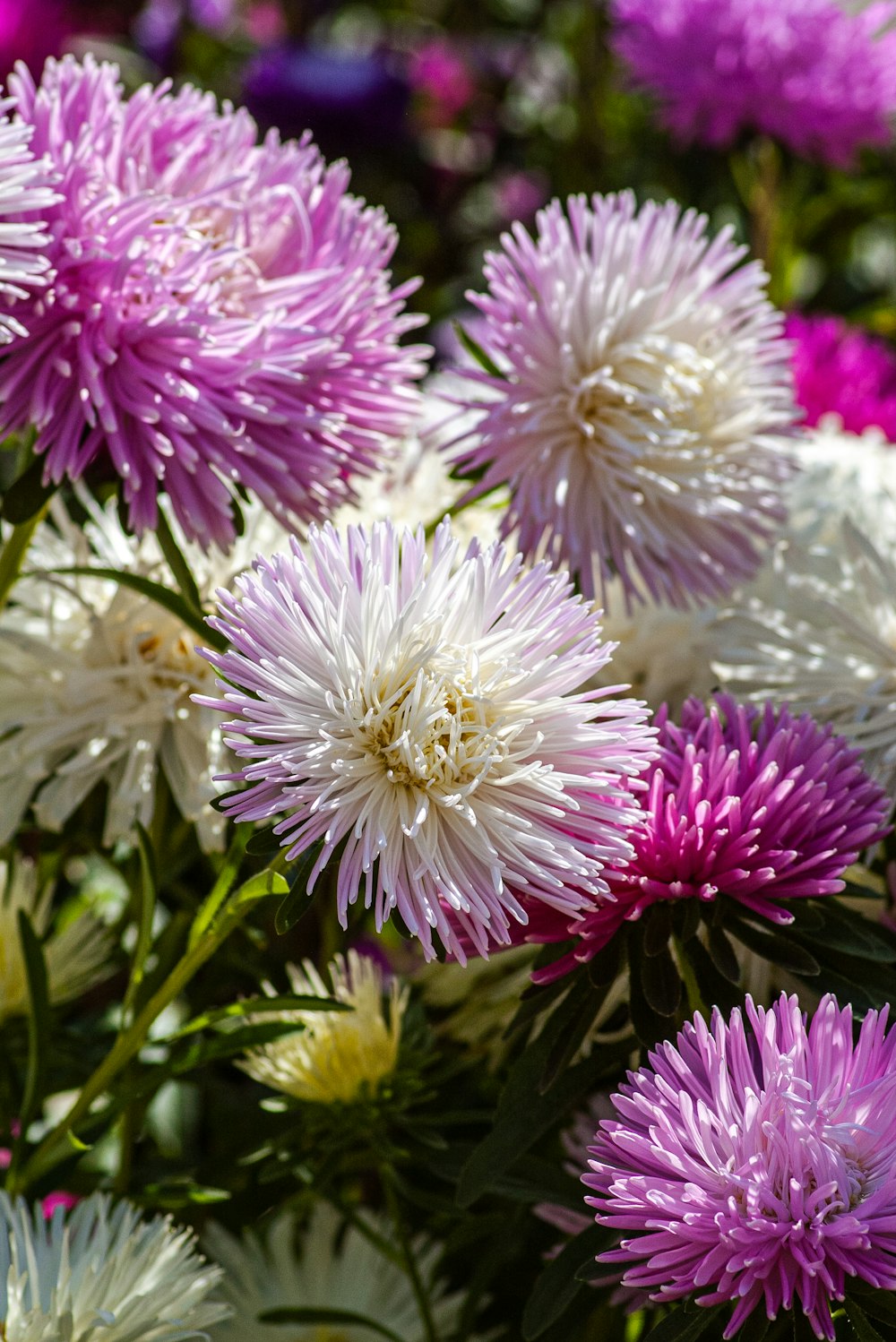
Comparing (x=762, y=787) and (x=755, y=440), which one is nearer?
(x=762, y=787)

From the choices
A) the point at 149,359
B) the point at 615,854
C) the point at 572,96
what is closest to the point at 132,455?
the point at 149,359

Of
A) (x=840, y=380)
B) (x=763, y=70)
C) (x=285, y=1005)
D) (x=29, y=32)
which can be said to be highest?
(x=29, y=32)

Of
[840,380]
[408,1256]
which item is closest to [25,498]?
[408,1256]

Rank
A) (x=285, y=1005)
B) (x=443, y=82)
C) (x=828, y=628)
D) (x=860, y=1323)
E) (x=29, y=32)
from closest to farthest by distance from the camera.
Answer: (x=860, y=1323) → (x=285, y=1005) → (x=828, y=628) → (x=29, y=32) → (x=443, y=82)

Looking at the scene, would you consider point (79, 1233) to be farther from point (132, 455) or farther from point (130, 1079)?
point (132, 455)

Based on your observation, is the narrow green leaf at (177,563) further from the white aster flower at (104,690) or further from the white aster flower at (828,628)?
the white aster flower at (828,628)

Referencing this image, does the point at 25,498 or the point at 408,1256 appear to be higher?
the point at 25,498

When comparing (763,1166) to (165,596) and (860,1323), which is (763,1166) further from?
(165,596)
